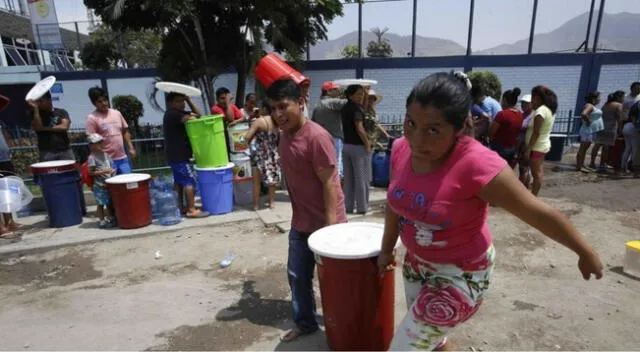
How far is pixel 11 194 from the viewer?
5047 millimetres

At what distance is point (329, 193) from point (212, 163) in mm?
3505

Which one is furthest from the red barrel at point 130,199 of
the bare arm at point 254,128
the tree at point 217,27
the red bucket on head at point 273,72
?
the tree at point 217,27

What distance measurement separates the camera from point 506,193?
4.64 feet

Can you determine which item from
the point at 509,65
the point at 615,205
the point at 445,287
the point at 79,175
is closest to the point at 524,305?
the point at 445,287

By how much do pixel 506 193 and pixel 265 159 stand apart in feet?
14.9

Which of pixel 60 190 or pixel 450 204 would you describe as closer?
pixel 450 204

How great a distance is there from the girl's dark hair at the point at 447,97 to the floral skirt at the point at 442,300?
0.59 metres

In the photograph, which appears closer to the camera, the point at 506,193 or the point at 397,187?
the point at 506,193

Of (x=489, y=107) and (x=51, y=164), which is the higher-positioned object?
(x=489, y=107)

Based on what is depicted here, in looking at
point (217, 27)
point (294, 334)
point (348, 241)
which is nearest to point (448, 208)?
point (348, 241)

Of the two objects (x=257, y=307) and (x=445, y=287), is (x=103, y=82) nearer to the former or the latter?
(x=257, y=307)

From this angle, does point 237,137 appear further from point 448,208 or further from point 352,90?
point 448,208

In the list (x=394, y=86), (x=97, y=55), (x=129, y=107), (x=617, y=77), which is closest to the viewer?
(x=617, y=77)

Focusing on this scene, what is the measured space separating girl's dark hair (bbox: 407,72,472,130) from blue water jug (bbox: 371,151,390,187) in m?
5.34
